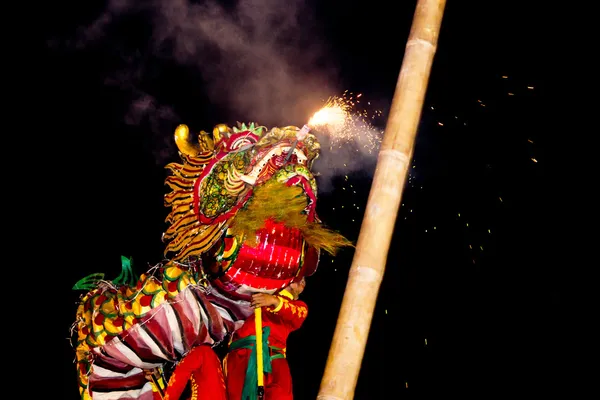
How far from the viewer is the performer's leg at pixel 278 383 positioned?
2236 millimetres

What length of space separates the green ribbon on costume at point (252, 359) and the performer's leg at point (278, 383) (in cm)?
2

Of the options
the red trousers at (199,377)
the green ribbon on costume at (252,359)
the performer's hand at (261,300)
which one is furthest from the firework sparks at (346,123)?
the red trousers at (199,377)

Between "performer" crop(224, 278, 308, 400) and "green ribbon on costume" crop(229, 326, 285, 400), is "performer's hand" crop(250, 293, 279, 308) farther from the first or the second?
"green ribbon on costume" crop(229, 326, 285, 400)

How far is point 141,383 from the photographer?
2373 mm

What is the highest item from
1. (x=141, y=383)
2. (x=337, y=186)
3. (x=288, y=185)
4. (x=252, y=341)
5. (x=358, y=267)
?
(x=337, y=186)

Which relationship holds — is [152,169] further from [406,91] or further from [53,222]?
[406,91]

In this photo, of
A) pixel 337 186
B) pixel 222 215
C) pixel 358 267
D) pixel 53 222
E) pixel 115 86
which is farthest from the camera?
pixel 337 186

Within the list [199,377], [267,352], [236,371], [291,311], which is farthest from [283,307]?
[199,377]

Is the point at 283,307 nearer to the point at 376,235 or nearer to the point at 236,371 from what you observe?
the point at 236,371

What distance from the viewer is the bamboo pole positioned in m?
1.55

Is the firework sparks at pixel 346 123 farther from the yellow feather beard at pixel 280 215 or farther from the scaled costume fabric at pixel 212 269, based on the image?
the yellow feather beard at pixel 280 215

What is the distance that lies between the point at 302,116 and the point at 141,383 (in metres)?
1.52

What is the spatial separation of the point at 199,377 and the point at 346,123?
113 centimetres

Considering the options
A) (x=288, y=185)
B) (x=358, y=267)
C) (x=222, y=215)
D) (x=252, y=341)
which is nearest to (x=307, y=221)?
(x=288, y=185)
